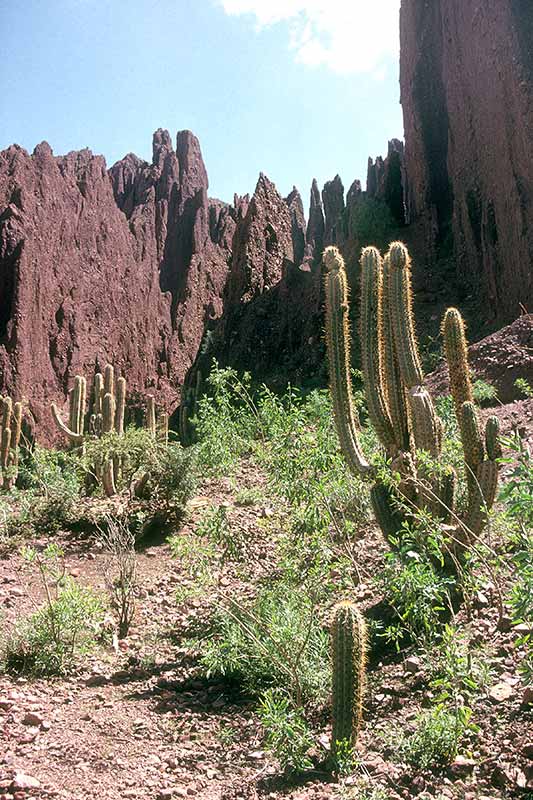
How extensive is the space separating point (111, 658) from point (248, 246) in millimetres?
22771

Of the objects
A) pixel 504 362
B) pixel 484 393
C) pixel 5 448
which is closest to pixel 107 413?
pixel 5 448

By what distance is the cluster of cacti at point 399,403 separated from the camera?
Result: 5258mm

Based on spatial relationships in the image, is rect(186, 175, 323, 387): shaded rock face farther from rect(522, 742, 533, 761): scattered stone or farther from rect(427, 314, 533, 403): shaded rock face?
rect(522, 742, 533, 761): scattered stone

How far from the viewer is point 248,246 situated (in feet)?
88.1

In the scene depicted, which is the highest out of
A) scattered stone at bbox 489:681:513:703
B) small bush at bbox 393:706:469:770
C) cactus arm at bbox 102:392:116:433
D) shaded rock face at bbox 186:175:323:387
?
shaded rock face at bbox 186:175:323:387

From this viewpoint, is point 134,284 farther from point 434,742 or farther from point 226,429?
point 434,742

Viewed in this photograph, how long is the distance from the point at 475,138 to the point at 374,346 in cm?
1524

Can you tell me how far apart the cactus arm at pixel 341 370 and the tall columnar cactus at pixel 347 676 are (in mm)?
1983

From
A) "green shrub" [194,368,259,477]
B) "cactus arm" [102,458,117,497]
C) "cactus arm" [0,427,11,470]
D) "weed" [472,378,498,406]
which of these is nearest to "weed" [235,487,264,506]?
"green shrub" [194,368,259,477]

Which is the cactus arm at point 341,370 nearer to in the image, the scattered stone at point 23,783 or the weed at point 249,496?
the weed at point 249,496

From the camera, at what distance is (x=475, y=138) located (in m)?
18.7

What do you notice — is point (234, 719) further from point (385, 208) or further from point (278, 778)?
point (385, 208)

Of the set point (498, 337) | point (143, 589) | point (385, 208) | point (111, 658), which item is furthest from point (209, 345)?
point (111, 658)

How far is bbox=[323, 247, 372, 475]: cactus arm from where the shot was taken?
577 cm
